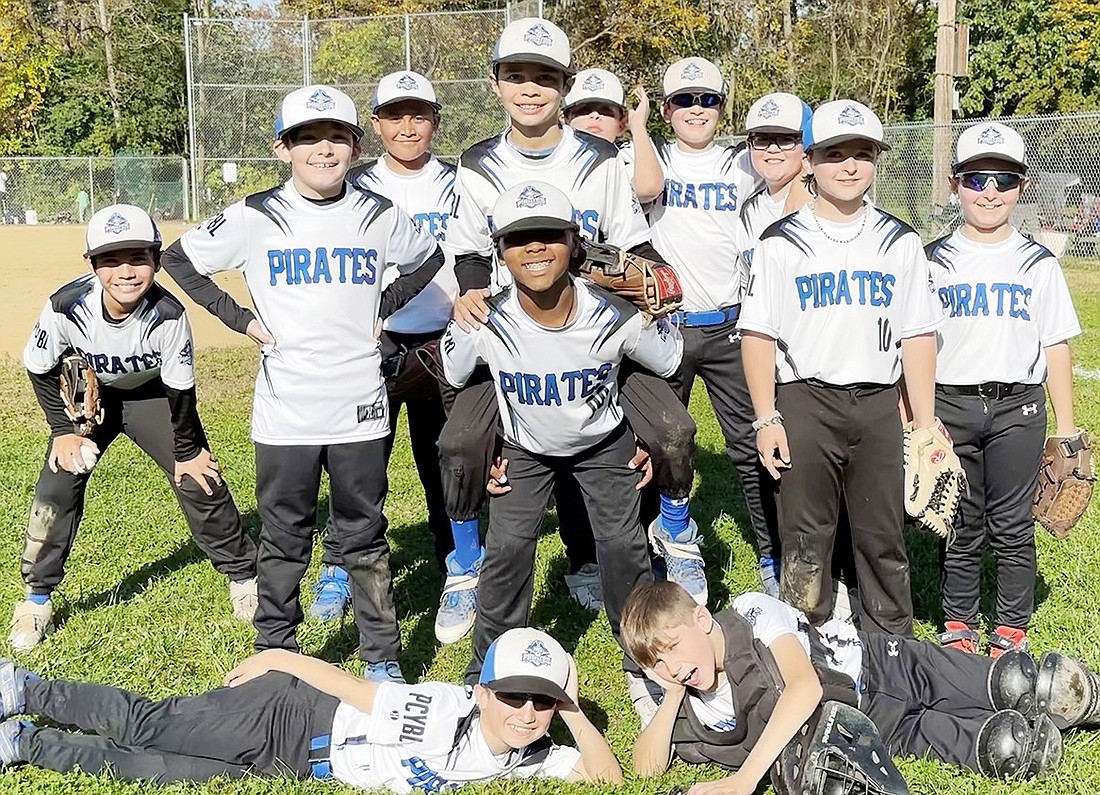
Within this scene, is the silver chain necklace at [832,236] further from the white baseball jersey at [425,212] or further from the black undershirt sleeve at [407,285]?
the white baseball jersey at [425,212]

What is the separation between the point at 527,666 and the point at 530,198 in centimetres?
155

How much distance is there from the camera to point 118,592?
18.4 ft

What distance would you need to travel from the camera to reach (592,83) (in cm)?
560

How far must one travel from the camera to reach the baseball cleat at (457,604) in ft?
15.8

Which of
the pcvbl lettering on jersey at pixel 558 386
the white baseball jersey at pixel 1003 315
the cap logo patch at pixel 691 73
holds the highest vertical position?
the cap logo patch at pixel 691 73

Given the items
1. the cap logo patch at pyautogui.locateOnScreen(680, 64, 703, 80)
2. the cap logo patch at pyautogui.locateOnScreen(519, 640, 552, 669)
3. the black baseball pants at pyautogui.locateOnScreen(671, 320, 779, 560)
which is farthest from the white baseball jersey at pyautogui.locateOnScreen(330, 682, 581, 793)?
the cap logo patch at pyautogui.locateOnScreen(680, 64, 703, 80)

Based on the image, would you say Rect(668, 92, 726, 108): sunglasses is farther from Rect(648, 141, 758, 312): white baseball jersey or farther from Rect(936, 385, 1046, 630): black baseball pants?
Rect(936, 385, 1046, 630): black baseball pants

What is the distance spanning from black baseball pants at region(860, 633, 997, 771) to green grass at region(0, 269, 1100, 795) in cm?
10

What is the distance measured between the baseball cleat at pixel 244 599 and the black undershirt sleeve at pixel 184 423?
70 centimetres

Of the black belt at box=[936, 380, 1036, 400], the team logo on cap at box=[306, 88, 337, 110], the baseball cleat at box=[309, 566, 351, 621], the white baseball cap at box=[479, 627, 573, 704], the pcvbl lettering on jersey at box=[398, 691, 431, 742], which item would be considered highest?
the team logo on cap at box=[306, 88, 337, 110]

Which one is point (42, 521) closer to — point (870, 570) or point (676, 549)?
point (676, 549)

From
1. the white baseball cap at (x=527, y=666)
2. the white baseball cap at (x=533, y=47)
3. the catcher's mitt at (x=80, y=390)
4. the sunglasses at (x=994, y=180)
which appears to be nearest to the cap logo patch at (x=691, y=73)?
the white baseball cap at (x=533, y=47)

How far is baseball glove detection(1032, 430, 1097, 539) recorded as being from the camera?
15.1ft

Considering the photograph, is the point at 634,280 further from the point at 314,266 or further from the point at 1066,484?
the point at 1066,484
